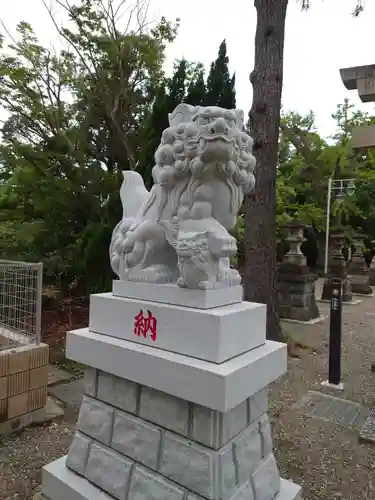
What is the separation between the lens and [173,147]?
5.88ft

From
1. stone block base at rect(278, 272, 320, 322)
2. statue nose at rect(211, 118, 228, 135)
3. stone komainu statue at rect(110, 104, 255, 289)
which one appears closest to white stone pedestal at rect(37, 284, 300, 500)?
stone komainu statue at rect(110, 104, 255, 289)

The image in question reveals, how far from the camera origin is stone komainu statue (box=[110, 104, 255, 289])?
1669 mm

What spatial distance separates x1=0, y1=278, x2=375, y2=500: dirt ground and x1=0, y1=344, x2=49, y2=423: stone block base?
0.65 ft

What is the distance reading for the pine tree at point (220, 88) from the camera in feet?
19.1

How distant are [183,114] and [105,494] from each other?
191 centimetres

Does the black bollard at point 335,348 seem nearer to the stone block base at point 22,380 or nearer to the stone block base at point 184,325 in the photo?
the stone block base at point 184,325

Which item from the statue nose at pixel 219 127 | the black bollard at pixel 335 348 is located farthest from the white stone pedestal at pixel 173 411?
the black bollard at pixel 335 348

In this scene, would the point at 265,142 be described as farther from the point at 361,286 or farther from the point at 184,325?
the point at 361,286

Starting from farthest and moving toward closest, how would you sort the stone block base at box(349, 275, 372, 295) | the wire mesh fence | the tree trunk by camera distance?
1. the stone block base at box(349, 275, 372, 295)
2. the tree trunk
3. the wire mesh fence

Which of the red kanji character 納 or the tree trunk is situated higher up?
the tree trunk

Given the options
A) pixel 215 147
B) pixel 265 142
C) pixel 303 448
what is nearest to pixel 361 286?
pixel 265 142

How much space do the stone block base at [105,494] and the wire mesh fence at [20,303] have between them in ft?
4.53

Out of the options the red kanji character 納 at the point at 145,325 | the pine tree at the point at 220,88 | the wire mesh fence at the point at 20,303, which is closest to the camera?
the red kanji character 納 at the point at 145,325

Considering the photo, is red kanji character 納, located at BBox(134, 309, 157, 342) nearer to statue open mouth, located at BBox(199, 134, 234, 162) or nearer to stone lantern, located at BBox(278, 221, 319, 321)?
statue open mouth, located at BBox(199, 134, 234, 162)
